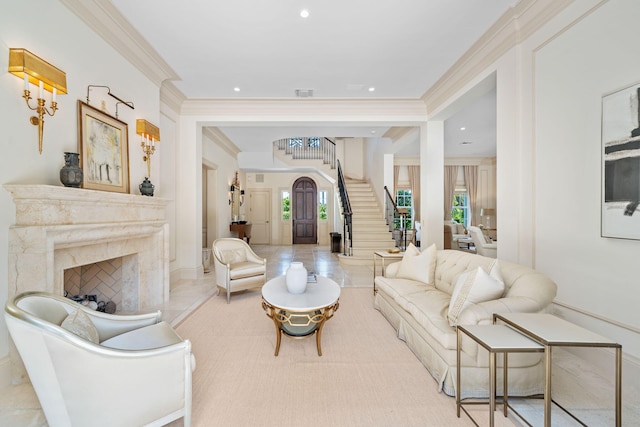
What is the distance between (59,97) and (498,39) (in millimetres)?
4658

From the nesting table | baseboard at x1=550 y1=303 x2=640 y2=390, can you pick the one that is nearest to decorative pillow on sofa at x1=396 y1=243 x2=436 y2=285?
baseboard at x1=550 y1=303 x2=640 y2=390

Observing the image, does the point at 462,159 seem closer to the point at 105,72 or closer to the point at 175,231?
the point at 175,231

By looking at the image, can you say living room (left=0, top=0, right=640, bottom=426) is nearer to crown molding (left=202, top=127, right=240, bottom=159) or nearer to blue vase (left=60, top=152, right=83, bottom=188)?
blue vase (left=60, top=152, right=83, bottom=188)

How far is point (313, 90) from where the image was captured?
471 cm

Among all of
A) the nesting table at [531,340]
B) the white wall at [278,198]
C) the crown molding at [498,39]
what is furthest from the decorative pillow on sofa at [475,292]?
the white wall at [278,198]

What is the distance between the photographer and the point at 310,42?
11.2 ft

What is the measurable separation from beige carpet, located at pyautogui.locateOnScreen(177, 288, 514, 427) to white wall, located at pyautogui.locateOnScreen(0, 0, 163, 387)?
4.89 feet

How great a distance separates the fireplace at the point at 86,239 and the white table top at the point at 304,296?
1.69 meters

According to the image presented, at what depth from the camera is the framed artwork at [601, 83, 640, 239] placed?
1.96 m

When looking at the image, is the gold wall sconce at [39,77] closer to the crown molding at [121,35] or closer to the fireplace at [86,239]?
the fireplace at [86,239]

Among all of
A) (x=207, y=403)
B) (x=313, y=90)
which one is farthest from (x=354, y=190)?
(x=207, y=403)

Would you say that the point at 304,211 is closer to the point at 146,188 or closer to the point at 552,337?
the point at 146,188

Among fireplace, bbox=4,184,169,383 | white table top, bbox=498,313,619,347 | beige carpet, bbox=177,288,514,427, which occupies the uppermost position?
fireplace, bbox=4,184,169,383

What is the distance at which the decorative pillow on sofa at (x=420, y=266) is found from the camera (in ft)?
10.8
